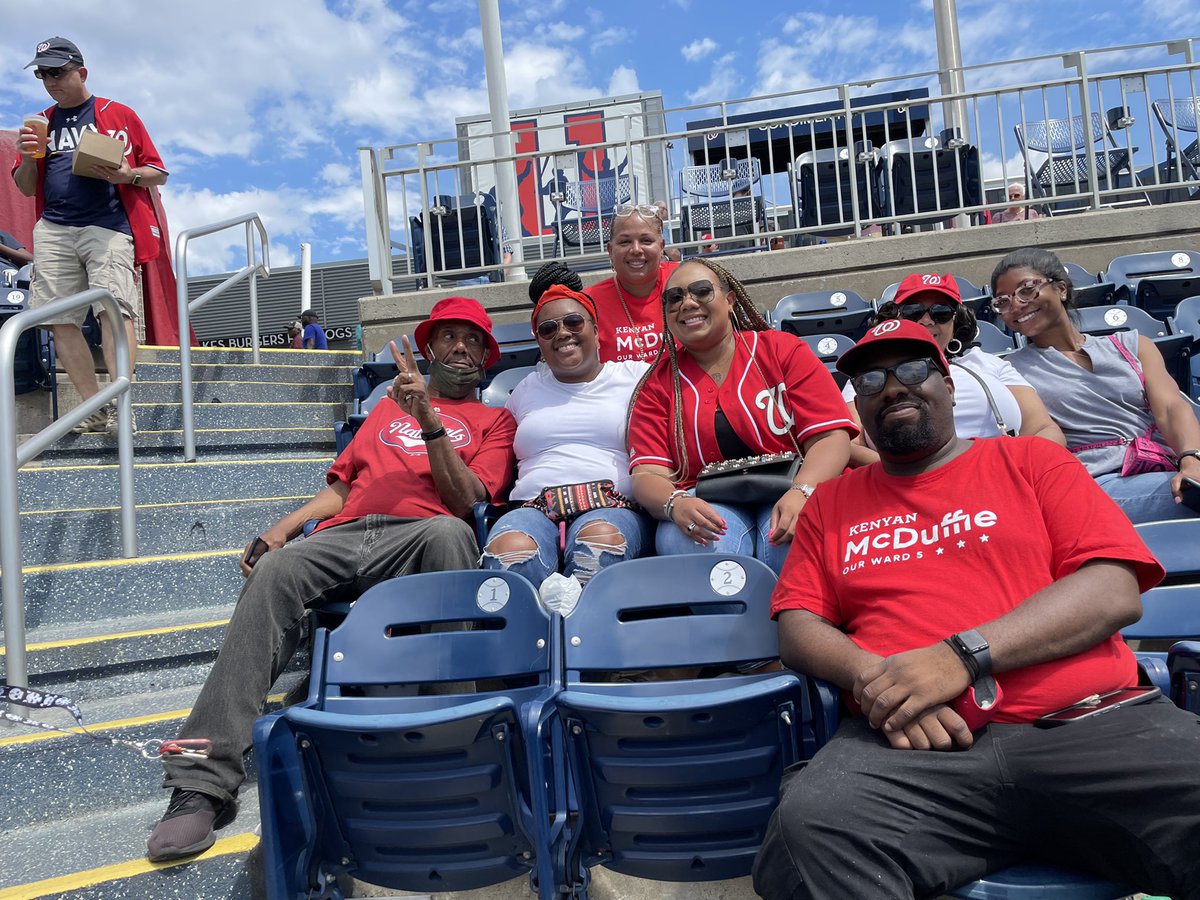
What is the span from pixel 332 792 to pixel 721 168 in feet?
22.3

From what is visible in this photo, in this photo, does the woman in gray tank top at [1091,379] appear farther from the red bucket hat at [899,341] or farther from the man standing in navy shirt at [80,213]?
the man standing in navy shirt at [80,213]

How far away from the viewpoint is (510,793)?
1956 millimetres

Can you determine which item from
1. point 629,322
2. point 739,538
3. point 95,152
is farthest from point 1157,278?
point 95,152

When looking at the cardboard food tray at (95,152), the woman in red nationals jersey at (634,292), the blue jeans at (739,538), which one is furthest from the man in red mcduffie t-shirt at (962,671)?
the cardboard food tray at (95,152)

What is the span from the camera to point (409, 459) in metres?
3.22

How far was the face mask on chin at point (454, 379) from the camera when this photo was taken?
11.4 ft

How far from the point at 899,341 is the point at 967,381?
4.09 feet

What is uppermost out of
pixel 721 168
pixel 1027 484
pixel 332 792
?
pixel 721 168

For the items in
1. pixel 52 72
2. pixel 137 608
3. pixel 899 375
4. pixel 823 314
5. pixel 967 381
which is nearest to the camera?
pixel 899 375

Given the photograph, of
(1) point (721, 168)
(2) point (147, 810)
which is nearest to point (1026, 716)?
(2) point (147, 810)

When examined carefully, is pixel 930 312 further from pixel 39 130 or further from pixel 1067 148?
pixel 1067 148

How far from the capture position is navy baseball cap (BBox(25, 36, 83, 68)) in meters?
4.39

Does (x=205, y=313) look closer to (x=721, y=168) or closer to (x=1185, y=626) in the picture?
(x=721, y=168)

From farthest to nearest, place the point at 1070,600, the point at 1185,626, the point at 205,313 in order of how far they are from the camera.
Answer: the point at 205,313, the point at 1185,626, the point at 1070,600
